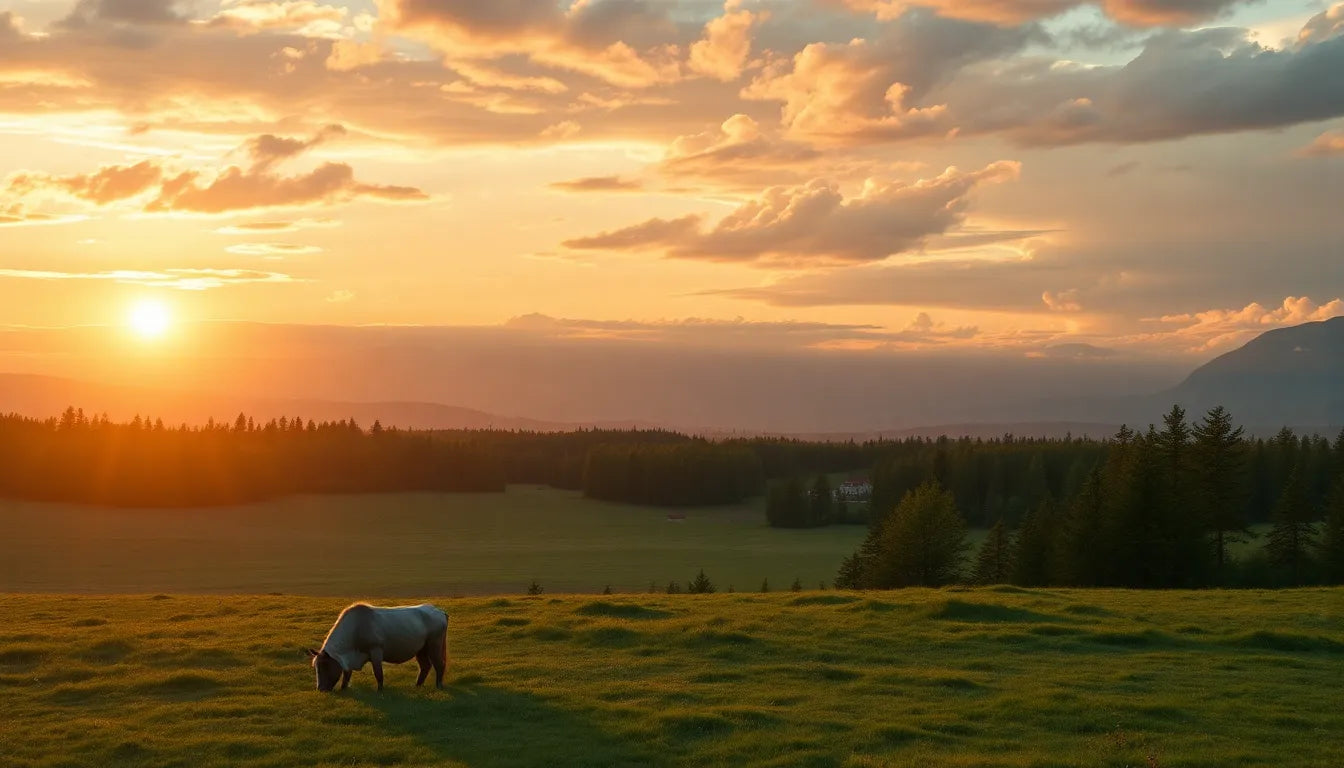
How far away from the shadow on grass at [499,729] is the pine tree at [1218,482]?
152 feet

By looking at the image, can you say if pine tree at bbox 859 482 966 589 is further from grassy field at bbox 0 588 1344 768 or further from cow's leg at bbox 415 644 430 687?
cow's leg at bbox 415 644 430 687

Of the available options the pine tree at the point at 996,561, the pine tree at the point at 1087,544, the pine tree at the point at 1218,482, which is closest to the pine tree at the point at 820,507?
the pine tree at the point at 996,561

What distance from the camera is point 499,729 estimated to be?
55.4 feet

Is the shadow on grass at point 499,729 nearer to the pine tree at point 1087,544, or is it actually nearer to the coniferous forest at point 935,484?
the pine tree at point 1087,544

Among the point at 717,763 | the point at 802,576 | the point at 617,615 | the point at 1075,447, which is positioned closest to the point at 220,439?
the point at 802,576

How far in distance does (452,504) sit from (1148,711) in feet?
488

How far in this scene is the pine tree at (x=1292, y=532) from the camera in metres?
61.4

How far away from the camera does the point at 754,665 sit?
2198cm

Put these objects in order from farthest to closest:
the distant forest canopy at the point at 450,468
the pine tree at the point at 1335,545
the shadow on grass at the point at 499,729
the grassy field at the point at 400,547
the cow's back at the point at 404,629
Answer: the distant forest canopy at the point at 450,468, the grassy field at the point at 400,547, the pine tree at the point at 1335,545, the cow's back at the point at 404,629, the shadow on grass at the point at 499,729

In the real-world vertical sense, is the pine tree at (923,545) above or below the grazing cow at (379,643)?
below

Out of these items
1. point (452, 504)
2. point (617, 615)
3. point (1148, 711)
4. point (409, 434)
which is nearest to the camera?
point (1148, 711)

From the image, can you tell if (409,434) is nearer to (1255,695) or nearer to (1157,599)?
(1157,599)

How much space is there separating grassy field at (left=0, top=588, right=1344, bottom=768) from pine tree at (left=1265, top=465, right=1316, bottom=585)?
34699 mm

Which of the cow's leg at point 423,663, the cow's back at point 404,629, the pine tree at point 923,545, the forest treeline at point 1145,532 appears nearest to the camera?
the cow's back at point 404,629
